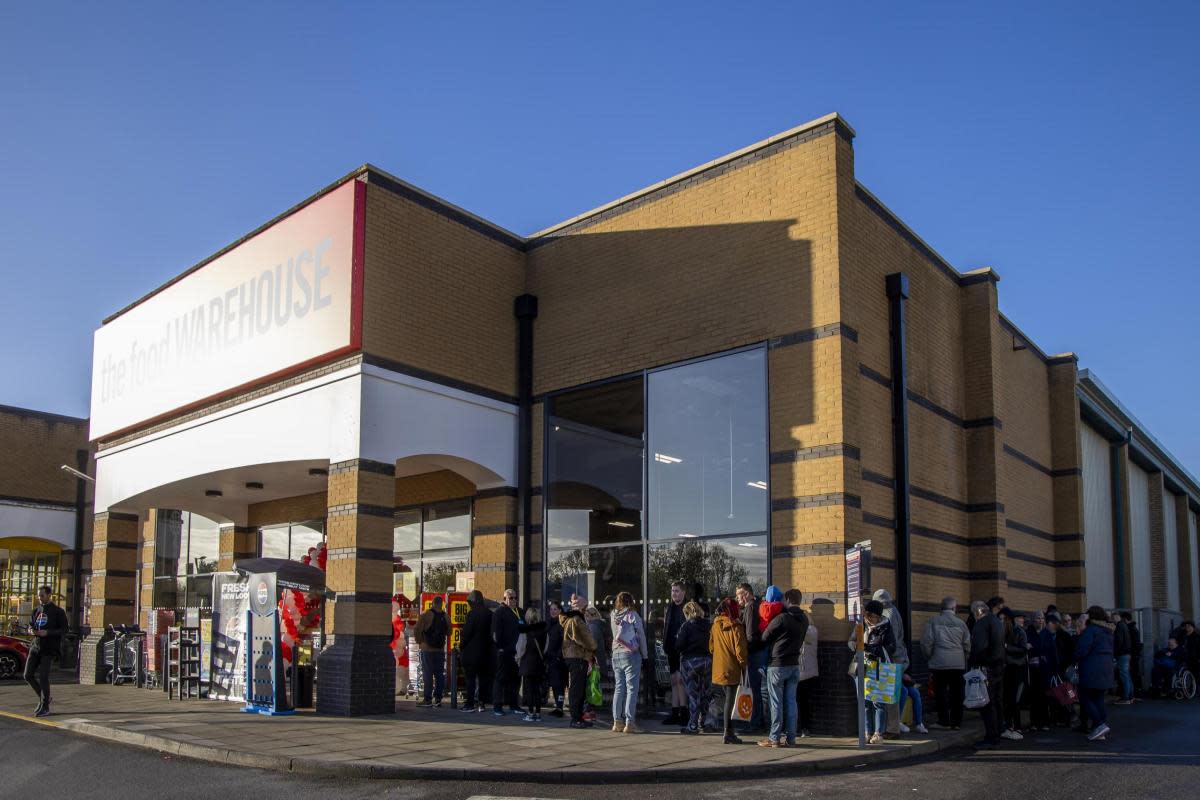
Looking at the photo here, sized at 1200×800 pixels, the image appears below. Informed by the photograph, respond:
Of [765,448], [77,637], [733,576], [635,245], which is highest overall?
[635,245]

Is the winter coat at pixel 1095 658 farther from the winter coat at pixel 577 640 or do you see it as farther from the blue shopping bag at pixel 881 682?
the winter coat at pixel 577 640

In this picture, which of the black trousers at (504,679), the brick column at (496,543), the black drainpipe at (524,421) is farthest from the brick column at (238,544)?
the black trousers at (504,679)

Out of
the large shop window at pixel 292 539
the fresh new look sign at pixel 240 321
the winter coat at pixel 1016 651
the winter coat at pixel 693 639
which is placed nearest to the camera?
the winter coat at pixel 693 639

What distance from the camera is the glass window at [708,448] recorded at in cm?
1409

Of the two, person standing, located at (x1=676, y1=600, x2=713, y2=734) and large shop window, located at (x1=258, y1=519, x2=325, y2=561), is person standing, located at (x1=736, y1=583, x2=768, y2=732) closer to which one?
person standing, located at (x1=676, y1=600, x2=713, y2=734)

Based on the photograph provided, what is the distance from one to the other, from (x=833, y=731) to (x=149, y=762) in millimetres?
7546

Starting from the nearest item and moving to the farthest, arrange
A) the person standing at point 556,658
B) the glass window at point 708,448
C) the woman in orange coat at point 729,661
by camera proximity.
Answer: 1. the woman in orange coat at point 729,661
2. the person standing at point 556,658
3. the glass window at point 708,448

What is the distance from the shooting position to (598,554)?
15820 mm

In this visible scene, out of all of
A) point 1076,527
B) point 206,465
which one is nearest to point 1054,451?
point 1076,527

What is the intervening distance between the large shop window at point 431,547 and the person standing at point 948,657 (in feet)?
25.7

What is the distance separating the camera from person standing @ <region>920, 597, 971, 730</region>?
13133mm

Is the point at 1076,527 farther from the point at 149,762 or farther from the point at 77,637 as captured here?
the point at 77,637

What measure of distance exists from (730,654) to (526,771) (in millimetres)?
3097

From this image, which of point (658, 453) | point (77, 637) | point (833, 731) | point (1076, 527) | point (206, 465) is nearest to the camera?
point (833, 731)
